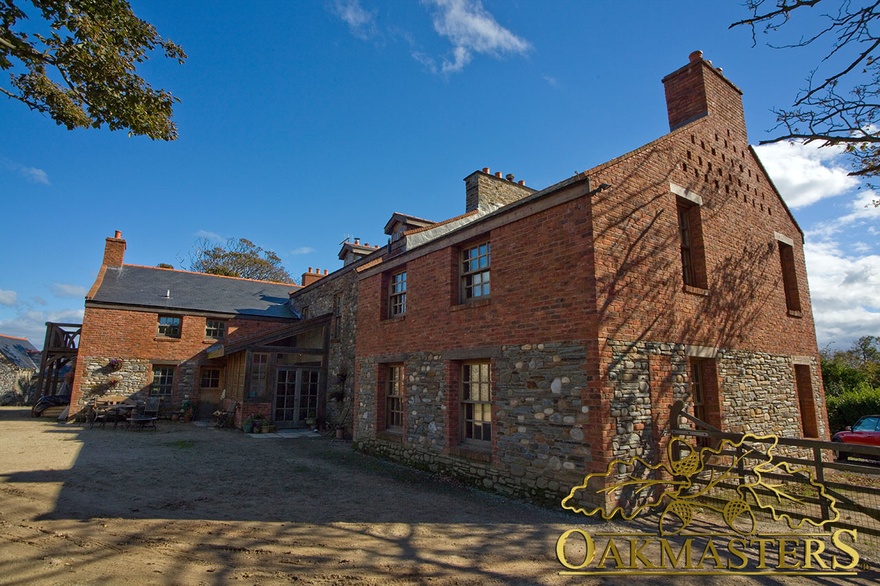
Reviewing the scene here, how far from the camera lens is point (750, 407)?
9.82 m

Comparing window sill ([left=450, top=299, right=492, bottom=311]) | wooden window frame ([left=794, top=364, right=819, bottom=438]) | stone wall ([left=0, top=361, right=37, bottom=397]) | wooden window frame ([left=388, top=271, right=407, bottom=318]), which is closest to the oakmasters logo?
window sill ([left=450, top=299, right=492, bottom=311])

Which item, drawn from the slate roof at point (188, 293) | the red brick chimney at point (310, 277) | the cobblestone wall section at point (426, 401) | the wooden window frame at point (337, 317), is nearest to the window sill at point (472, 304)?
the cobblestone wall section at point (426, 401)

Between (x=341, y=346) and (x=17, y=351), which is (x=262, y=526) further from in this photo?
(x=17, y=351)

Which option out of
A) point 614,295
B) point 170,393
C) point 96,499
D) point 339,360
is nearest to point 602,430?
point 614,295

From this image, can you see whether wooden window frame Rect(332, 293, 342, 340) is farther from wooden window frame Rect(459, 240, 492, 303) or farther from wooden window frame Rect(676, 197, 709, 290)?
wooden window frame Rect(676, 197, 709, 290)

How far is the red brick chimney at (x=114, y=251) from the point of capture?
23875 mm

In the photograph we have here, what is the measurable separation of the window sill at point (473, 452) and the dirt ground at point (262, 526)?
596mm

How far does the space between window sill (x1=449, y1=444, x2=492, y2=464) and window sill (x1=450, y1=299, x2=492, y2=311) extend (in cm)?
286

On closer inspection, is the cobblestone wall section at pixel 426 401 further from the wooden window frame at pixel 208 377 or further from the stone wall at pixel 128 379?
the stone wall at pixel 128 379

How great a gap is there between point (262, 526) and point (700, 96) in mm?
12922

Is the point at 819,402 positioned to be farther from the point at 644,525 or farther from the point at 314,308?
the point at 314,308

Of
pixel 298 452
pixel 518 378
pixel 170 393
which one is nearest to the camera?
pixel 518 378

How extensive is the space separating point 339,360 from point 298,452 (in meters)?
5.78

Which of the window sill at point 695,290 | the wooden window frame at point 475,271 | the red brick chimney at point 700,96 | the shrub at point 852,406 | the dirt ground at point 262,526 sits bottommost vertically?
the dirt ground at point 262,526
